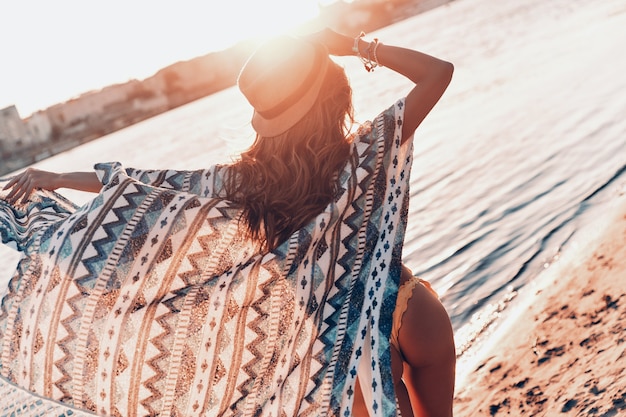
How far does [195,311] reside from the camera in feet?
7.19

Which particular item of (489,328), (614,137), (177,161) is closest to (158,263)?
(489,328)

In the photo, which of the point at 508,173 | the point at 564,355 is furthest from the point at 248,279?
the point at 508,173

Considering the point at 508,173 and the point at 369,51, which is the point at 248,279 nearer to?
the point at 369,51

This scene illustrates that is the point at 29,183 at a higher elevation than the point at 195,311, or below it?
higher

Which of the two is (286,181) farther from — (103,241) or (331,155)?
(103,241)

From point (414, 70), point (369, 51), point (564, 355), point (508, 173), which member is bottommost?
point (508, 173)

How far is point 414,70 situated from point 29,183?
1.69 metres

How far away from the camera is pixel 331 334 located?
229 cm

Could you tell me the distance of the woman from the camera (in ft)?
7.16

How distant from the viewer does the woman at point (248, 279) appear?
7.16 feet

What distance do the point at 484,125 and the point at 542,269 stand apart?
728 cm

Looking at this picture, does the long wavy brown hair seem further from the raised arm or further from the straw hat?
the raised arm

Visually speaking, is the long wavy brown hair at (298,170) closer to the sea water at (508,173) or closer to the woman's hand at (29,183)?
the sea water at (508,173)

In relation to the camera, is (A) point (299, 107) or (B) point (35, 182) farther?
(B) point (35, 182)
